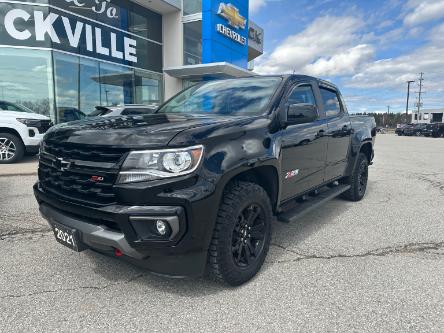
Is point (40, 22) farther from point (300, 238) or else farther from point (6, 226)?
point (300, 238)

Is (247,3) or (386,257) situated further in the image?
(247,3)

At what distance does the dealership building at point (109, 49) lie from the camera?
38.7 feet

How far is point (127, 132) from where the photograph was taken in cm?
237

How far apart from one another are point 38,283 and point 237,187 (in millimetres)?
1849

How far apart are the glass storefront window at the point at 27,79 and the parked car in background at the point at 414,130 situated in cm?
3809

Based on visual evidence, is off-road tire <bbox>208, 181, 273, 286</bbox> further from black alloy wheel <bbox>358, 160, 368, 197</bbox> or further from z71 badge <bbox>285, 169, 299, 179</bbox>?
black alloy wheel <bbox>358, 160, 368, 197</bbox>

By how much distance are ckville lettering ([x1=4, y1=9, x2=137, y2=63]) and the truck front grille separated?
1138cm

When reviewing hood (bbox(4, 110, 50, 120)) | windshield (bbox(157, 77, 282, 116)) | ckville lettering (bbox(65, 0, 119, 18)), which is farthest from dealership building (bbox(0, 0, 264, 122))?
windshield (bbox(157, 77, 282, 116))

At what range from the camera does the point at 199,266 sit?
2.42 meters

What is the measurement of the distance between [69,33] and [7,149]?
6.55m

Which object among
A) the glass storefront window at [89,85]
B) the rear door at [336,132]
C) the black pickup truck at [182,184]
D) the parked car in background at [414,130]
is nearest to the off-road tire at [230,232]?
the black pickup truck at [182,184]

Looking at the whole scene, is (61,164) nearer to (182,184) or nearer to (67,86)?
(182,184)

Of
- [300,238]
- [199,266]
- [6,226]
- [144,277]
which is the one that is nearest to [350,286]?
[300,238]

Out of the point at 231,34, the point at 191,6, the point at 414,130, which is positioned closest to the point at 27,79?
the point at 191,6
